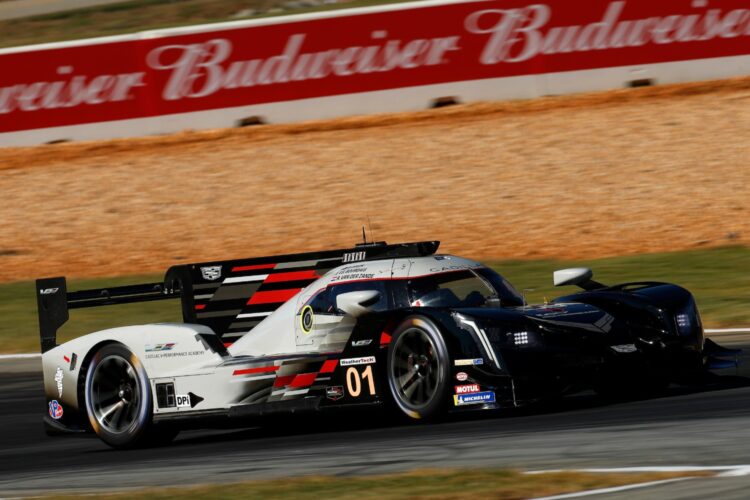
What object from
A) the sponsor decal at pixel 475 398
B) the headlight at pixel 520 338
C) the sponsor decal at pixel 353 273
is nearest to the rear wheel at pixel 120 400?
the sponsor decal at pixel 353 273

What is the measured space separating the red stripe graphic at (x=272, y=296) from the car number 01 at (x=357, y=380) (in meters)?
1.52

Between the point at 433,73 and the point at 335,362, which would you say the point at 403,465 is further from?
the point at 433,73

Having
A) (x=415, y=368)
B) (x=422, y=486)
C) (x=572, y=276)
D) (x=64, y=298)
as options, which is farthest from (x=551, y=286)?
(x=422, y=486)

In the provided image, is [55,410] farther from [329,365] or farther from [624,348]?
[624,348]

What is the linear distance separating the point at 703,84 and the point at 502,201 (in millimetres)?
4818

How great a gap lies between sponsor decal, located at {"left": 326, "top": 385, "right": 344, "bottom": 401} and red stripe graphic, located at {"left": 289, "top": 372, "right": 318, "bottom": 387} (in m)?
0.16

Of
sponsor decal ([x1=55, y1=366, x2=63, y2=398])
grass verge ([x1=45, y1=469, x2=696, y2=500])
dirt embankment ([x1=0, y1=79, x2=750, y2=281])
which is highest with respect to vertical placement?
dirt embankment ([x1=0, y1=79, x2=750, y2=281])

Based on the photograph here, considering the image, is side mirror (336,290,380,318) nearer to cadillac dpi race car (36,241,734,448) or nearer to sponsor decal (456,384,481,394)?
cadillac dpi race car (36,241,734,448)

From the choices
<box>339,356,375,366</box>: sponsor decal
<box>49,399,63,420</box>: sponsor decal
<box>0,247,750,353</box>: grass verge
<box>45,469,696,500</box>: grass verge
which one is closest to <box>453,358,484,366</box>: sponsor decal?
<box>339,356,375,366</box>: sponsor decal

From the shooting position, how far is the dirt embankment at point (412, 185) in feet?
69.6

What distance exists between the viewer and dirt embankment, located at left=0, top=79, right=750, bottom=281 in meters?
21.2

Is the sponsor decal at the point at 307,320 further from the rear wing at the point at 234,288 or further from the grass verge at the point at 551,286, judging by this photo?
the grass verge at the point at 551,286

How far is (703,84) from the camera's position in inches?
965

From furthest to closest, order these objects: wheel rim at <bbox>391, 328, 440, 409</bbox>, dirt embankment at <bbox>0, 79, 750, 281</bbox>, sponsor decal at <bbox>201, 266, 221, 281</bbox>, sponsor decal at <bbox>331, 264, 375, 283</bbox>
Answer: dirt embankment at <bbox>0, 79, 750, 281</bbox> → sponsor decal at <bbox>201, 266, 221, 281</bbox> → sponsor decal at <bbox>331, 264, 375, 283</bbox> → wheel rim at <bbox>391, 328, 440, 409</bbox>
